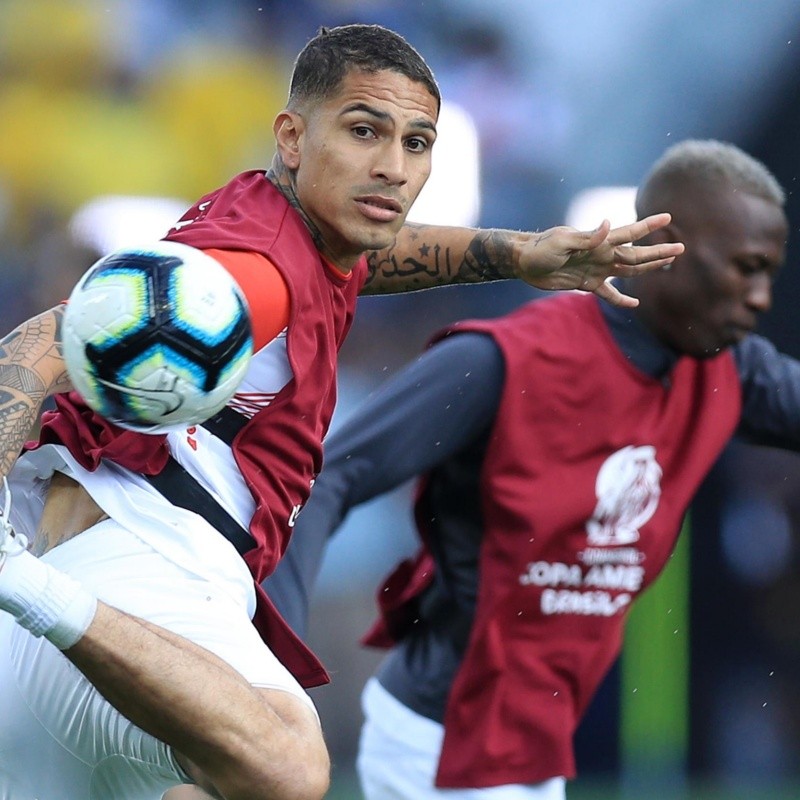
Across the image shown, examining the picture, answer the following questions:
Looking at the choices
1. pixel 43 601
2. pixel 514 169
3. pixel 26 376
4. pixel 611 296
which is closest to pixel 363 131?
pixel 611 296

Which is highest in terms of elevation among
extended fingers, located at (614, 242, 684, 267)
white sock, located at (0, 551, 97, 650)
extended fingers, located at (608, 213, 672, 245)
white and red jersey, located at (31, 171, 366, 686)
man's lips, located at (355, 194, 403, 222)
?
extended fingers, located at (608, 213, 672, 245)

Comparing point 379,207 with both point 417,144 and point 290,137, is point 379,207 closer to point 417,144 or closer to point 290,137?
point 417,144

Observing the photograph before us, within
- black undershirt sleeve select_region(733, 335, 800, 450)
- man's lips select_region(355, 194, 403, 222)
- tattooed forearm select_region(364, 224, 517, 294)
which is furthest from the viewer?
black undershirt sleeve select_region(733, 335, 800, 450)

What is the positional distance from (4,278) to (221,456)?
163 inches

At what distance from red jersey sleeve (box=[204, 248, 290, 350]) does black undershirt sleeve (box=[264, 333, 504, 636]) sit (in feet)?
4.40

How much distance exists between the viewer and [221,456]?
3.31 metres

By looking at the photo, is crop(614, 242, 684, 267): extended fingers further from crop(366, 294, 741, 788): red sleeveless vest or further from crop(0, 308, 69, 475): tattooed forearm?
crop(0, 308, 69, 475): tattooed forearm

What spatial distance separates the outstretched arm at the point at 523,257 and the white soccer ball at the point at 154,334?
977mm

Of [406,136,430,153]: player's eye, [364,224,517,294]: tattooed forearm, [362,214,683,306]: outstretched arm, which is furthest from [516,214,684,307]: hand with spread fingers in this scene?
[406,136,430,153]: player's eye

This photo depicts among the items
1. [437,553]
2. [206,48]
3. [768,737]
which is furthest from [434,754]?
[206,48]

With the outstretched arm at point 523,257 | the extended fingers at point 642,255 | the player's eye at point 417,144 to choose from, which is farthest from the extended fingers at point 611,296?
the player's eye at point 417,144

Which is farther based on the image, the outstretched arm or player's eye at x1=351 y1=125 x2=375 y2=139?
the outstretched arm

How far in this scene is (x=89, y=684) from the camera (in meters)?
3.21

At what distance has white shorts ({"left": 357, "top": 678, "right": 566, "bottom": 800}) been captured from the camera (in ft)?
15.3
